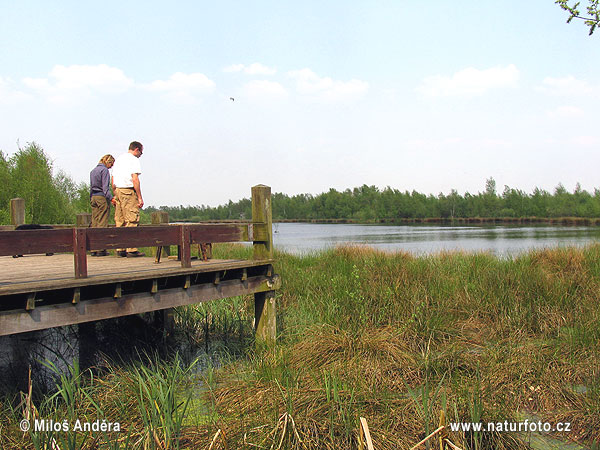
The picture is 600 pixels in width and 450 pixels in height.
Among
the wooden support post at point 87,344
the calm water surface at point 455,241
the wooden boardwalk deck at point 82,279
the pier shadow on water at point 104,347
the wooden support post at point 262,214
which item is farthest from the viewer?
the calm water surface at point 455,241

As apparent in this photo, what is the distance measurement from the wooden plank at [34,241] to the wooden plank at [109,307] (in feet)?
1.92

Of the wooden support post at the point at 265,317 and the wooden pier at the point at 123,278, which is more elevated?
the wooden pier at the point at 123,278

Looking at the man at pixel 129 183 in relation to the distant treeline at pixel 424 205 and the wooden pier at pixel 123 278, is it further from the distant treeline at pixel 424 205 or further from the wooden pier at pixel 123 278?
the distant treeline at pixel 424 205

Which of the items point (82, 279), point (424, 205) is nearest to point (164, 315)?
point (82, 279)

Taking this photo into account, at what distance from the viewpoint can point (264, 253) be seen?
24.5ft

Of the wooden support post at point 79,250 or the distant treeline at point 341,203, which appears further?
the distant treeline at point 341,203

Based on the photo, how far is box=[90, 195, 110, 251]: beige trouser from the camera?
859cm

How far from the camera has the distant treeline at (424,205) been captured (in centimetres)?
9754

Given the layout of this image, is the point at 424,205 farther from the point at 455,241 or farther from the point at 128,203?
the point at 128,203

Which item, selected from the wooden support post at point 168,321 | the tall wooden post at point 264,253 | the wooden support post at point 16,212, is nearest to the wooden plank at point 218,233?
the tall wooden post at point 264,253

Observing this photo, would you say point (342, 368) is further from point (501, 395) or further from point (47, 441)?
point (47, 441)

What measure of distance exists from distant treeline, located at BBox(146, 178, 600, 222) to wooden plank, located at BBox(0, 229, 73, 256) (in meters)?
68.5

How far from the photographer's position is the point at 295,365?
19.8 ft

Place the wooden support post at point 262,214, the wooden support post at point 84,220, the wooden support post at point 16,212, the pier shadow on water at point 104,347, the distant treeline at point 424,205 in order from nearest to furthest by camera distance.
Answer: the pier shadow on water at point 104,347
the wooden support post at point 262,214
the wooden support post at point 84,220
the wooden support post at point 16,212
the distant treeline at point 424,205
